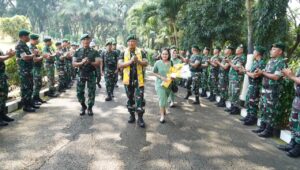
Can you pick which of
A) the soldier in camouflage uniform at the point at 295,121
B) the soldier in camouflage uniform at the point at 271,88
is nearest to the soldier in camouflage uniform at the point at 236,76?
the soldier in camouflage uniform at the point at 271,88

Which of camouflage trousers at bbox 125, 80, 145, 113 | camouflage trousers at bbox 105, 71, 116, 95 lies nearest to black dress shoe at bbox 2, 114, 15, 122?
camouflage trousers at bbox 125, 80, 145, 113

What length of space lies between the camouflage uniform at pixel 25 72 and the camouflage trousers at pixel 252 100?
5.24 metres

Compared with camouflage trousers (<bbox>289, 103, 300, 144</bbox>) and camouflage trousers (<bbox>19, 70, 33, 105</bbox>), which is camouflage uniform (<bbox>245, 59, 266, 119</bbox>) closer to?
camouflage trousers (<bbox>289, 103, 300, 144</bbox>)

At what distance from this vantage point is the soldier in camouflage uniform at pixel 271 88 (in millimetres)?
5582

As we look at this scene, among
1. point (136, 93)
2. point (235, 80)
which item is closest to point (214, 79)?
point (235, 80)

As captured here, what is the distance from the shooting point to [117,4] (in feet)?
198

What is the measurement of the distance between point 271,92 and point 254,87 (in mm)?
884

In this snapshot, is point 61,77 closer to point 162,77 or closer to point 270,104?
point 162,77

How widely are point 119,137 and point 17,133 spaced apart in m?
1.92

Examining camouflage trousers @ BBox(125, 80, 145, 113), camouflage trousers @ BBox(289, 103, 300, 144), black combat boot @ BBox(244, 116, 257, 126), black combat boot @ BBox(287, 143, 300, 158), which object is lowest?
black combat boot @ BBox(287, 143, 300, 158)

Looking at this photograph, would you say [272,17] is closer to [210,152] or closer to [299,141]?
[299,141]

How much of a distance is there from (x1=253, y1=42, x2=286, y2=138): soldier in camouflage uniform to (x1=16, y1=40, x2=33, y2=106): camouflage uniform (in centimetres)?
526

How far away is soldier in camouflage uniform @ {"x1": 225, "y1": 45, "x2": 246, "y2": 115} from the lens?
7.63 metres

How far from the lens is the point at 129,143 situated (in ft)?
17.0
